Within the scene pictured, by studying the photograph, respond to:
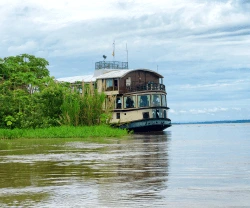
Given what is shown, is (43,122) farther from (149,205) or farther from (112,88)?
(149,205)

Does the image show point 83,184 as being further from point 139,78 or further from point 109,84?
point 139,78

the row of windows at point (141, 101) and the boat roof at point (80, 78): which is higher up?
the boat roof at point (80, 78)

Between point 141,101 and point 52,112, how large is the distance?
1316 centimetres

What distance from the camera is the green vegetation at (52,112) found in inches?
1188

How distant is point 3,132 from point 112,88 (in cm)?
1997

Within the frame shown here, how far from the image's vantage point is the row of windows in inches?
1849

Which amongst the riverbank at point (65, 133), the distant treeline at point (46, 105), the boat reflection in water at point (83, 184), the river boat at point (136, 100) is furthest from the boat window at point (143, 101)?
the boat reflection in water at point (83, 184)

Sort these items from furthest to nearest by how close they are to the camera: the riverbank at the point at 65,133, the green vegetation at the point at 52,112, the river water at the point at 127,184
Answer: the green vegetation at the point at 52,112 < the riverbank at the point at 65,133 < the river water at the point at 127,184

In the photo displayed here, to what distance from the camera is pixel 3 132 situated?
1164 inches

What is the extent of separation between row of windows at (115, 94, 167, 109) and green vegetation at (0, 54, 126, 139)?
588 centimetres

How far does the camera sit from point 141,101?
47.2 metres

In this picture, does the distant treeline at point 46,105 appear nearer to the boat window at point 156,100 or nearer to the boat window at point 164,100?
the boat window at point 156,100

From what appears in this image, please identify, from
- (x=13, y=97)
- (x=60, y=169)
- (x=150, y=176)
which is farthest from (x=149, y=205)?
(x=13, y=97)

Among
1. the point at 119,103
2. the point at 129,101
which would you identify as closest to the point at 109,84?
the point at 119,103
